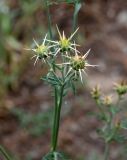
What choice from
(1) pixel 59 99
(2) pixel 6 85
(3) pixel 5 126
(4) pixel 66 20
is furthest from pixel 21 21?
(1) pixel 59 99

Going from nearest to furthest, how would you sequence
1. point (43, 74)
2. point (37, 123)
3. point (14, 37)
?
1. point (37, 123)
2. point (43, 74)
3. point (14, 37)

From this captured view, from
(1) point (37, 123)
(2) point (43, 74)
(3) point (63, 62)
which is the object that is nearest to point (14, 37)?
(2) point (43, 74)

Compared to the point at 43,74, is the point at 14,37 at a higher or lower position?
higher

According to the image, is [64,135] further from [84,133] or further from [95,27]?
[95,27]

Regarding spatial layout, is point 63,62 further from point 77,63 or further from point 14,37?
point 14,37

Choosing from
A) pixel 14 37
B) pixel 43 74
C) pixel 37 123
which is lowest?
pixel 37 123

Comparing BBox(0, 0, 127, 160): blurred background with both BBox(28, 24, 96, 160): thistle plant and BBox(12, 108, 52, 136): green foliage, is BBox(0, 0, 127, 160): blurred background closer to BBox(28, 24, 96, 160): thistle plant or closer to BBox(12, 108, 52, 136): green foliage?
BBox(12, 108, 52, 136): green foliage

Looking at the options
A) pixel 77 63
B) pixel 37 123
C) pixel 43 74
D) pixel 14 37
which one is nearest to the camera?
pixel 77 63

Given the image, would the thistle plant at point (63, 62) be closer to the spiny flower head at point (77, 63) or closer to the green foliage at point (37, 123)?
the spiny flower head at point (77, 63)
